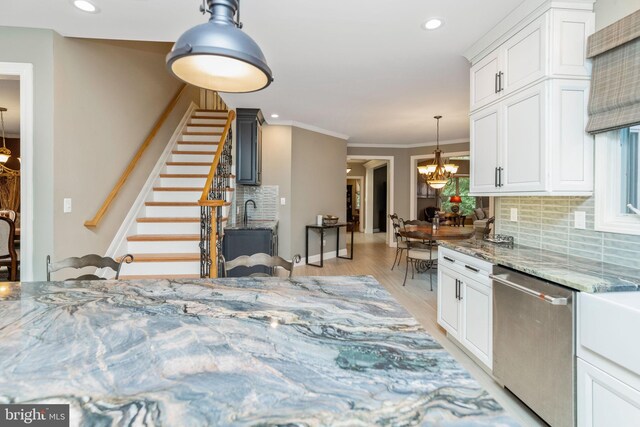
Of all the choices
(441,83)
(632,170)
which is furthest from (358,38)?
(632,170)

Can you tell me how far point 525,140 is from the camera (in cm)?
221

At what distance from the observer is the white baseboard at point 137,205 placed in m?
3.52

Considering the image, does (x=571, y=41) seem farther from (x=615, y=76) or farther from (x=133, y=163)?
(x=133, y=163)

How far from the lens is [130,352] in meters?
0.88

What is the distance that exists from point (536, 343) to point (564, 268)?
446mm

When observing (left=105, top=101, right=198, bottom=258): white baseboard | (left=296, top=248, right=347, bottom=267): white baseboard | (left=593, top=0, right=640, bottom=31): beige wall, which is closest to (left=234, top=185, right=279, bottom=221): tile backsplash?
(left=296, top=248, right=347, bottom=267): white baseboard

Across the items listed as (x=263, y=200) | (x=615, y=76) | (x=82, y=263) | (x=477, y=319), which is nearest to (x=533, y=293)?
(x=477, y=319)

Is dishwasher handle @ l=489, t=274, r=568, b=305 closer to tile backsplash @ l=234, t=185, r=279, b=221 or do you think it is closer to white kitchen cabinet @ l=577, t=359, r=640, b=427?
white kitchen cabinet @ l=577, t=359, r=640, b=427

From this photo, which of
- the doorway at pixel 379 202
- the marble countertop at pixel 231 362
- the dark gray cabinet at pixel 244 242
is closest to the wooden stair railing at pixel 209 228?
the dark gray cabinet at pixel 244 242

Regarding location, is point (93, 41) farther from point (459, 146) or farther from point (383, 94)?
point (459, 146)

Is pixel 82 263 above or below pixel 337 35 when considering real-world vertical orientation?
below

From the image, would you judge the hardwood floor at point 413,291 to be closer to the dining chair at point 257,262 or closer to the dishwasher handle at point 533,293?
the dishwasher handle at point 533,293

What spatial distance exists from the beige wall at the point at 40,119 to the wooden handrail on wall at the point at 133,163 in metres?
0.45

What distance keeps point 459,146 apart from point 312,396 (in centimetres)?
788
